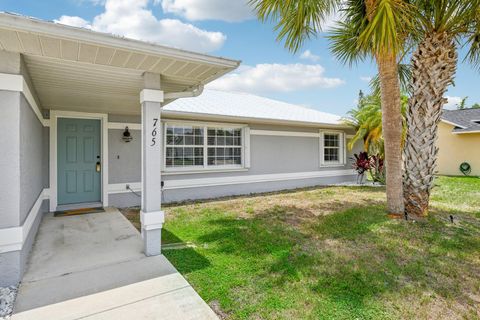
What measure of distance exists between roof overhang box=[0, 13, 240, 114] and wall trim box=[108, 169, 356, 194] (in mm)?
3064

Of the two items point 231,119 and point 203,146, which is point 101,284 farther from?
point 231,119

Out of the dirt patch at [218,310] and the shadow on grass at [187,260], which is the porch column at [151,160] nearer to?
the shadow on grass at [187,260]

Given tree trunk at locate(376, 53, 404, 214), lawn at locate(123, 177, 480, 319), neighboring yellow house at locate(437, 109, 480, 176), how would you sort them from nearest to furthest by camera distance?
lawn at locate(123, 177, 480, 319), tree trunk at locate(376, 53, 404, 214), neighboring yellow house at locate(437, 109, 480, 176)

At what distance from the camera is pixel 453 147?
59.0ft

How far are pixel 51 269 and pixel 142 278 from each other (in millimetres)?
1350

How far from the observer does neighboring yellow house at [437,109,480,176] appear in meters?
17.0

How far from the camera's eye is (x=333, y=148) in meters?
12.8

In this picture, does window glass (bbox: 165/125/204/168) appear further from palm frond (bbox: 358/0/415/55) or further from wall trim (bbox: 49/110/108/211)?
palm frond (bbox: 358/0/415/55)

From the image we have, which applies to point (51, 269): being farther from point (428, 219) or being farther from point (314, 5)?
point (428, 219)

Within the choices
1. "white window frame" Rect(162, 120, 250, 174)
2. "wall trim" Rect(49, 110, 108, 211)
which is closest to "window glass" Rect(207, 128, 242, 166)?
"white window frame" Rect(162, 120, 250, 174)

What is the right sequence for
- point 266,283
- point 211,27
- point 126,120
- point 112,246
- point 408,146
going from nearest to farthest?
point 266,283
point 112,246
point 408,146
point 126,120
point 211,27

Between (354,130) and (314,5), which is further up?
(314,5)

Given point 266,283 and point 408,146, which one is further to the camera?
point 408,146

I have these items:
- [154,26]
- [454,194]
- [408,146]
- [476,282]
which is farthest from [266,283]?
[454,194]
